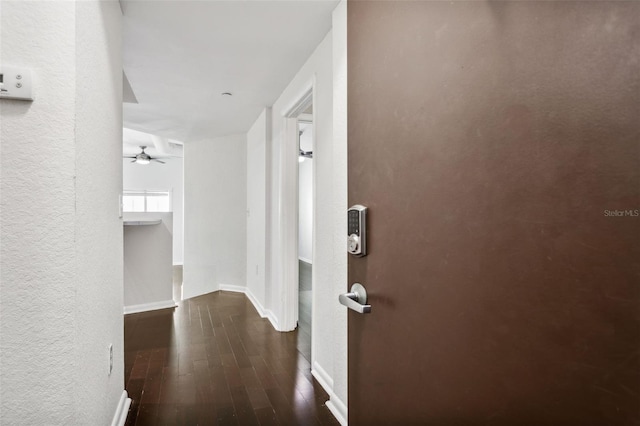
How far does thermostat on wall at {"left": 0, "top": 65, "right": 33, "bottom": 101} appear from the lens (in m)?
1.01

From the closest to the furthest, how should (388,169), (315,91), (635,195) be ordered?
(635,195) < (388,169) < (315,91)

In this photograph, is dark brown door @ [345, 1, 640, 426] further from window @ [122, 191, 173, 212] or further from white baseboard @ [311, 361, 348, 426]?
window @ [122, 191, 173, 212]

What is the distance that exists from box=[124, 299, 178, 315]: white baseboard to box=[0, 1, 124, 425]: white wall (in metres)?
2.90

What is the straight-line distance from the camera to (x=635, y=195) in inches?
18.4

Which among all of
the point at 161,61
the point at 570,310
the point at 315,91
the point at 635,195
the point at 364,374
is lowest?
the point at 364,374

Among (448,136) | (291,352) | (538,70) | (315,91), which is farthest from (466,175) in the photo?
(291,352)

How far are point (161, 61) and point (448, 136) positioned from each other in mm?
2493

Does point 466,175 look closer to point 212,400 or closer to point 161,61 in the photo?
point 212,400

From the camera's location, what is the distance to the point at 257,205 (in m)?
4.25

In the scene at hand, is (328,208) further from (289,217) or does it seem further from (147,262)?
(147,262)

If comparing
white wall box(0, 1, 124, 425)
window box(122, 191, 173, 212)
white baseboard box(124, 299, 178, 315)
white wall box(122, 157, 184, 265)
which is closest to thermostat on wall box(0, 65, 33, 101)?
white wall box(0, 1, 124, 425)

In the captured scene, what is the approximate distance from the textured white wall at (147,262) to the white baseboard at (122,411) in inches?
80.9

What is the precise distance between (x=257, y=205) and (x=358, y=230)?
3295 millimetres

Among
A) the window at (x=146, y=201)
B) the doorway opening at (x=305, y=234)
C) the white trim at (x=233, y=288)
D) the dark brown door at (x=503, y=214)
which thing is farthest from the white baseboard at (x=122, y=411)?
the window at (x=146, y=201)
